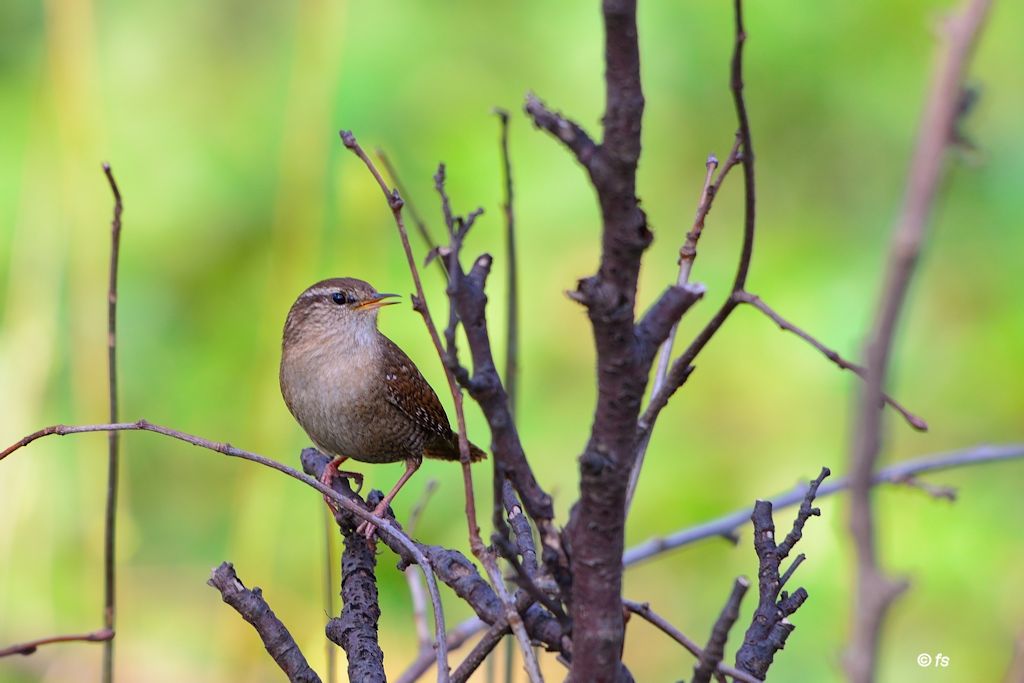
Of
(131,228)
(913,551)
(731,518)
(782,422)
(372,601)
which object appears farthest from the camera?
(131,228)

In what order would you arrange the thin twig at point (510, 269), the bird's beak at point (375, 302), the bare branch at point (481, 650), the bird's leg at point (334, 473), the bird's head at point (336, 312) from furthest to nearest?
the bird's beak at point (375, 302), the bird's head at point (336, 312), the bird's leg at point (334, 473), the thin twig at point (510, 269), the bare branch at point (481, 650)

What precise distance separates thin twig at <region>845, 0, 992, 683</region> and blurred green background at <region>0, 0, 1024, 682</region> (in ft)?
8.71

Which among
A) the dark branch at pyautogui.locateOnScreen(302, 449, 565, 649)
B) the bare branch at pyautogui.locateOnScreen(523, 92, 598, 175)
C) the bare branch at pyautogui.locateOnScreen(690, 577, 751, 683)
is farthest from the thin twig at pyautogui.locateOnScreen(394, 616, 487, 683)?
the bare branch at pyautogui.locateOnScreen(523, 92, 598, 175)

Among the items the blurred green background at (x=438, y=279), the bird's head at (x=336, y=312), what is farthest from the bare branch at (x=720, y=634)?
the blurred green background at (x=438, y=279)

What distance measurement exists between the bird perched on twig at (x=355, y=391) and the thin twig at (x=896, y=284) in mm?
1995

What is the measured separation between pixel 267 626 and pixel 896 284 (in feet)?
3.17

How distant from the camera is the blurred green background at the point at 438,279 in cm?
343

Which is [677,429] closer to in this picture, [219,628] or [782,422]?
[782,422]

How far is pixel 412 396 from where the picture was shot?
112 inches

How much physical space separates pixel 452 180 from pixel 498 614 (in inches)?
105

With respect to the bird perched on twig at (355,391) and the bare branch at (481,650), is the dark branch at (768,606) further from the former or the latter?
the bird perched on twig at (355,391)

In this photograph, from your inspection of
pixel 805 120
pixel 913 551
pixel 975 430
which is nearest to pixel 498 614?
pixel 913 551

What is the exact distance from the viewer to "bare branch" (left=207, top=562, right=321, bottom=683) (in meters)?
1.38

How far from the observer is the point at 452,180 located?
3.81 m
